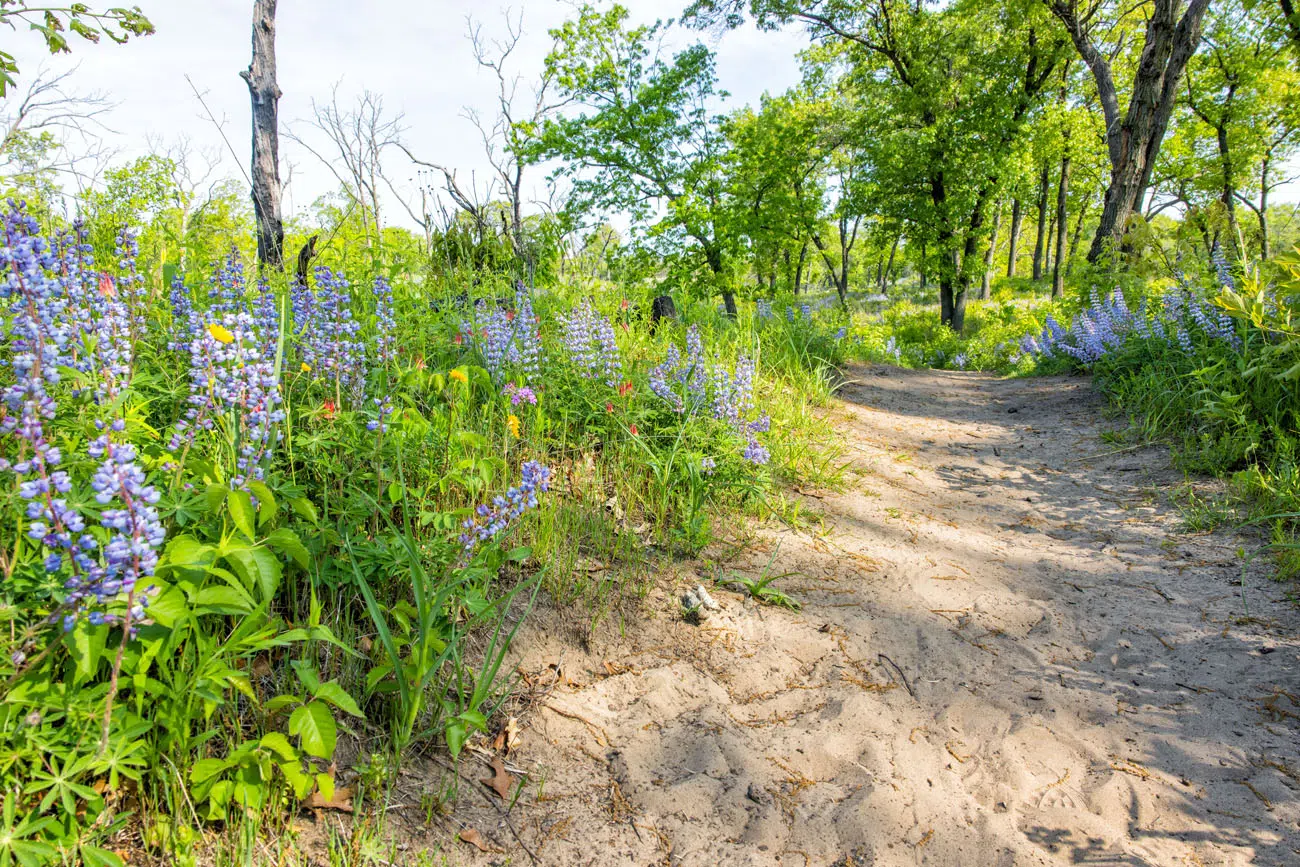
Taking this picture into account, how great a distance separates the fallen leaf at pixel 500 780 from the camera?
188 cm

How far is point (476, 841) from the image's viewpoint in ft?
5.64

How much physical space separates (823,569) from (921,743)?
3.37 ft

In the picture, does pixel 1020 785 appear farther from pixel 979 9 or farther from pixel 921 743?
pixel 979 9

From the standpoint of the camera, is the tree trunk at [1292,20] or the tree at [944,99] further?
the tree at [944,99]

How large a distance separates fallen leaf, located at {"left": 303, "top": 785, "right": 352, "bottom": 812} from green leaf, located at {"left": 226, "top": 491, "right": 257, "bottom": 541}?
2.26ft

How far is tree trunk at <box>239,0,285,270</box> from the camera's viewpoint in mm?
6320

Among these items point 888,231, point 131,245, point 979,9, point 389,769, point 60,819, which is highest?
point 979,9

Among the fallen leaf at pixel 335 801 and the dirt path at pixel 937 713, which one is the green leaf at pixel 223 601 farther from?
the dirt path at pixel 937 713

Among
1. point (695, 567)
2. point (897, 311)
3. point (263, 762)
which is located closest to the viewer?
point (263, 762)

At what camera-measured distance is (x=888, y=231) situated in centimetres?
1491

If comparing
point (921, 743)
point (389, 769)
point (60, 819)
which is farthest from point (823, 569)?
point (60, 819)

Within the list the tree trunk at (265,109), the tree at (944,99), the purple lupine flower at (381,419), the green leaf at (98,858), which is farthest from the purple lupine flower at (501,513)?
the tree at (944,99)

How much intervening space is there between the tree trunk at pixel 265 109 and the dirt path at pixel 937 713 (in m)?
5.91

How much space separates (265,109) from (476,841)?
283 inches
